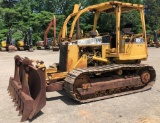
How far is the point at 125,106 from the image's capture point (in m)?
6.19

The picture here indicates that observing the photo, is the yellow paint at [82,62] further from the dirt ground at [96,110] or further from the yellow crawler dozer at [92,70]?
the dirt ground at [96,110]

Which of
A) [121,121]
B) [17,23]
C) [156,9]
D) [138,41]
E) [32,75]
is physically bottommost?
[121,121]

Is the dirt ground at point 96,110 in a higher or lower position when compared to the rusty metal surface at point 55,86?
lower

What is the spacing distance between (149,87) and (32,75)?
3.91m

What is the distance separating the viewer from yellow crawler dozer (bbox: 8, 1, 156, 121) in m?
6.17

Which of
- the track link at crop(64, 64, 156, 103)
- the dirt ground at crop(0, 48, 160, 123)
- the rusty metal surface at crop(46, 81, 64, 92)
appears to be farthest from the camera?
the rusty metal surface at crop(46, 81, 64, 92)

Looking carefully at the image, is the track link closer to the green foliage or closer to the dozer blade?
the dozer blade

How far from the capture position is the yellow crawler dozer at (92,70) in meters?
6.17

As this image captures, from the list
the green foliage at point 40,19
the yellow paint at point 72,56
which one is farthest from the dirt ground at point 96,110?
the green foliage at point 40,19

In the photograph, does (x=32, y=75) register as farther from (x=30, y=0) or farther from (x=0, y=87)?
(x=30, y=0)

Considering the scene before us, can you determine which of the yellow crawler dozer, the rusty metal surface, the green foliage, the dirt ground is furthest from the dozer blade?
the green foliage

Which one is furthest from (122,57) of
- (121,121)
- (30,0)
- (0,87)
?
(30,0)

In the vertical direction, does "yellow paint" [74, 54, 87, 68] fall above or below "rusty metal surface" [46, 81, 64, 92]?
above

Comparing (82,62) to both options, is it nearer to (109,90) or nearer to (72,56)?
(72,56)
